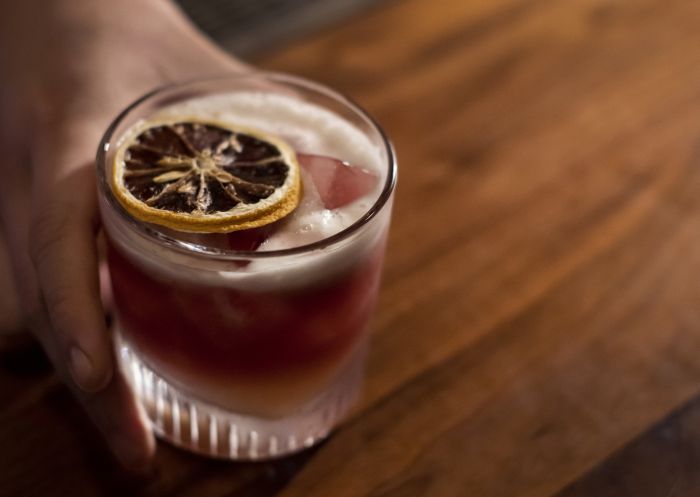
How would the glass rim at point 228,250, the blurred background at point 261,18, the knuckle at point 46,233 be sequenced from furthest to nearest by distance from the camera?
the blurred background at point 261,18, the knuckle at point 46,233, the glass rim at point 228,250

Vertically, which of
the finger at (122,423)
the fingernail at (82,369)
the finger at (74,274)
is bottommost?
the finger at (122,423)

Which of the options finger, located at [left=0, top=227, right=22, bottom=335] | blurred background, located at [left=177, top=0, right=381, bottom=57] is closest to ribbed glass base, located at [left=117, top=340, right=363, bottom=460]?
finger, located at [left=0, top=227, right=22, bottom=335]

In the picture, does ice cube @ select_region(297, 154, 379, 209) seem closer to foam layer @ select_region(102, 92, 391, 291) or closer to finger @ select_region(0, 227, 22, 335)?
foam layer @ select_region(102, 92, 391, 291)

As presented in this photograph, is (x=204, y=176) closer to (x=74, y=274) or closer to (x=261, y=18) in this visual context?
(x=74, y=274)

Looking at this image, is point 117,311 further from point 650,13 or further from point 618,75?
point 650,13

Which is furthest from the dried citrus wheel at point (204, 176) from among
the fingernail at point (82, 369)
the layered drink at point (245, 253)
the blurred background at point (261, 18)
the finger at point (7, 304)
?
the blurred background at point (261, 18)

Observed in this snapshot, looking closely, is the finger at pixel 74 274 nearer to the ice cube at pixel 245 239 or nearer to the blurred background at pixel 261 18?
the ice cube at pixel 245 239
